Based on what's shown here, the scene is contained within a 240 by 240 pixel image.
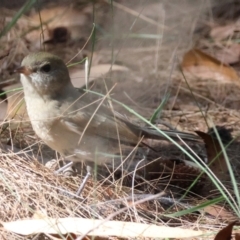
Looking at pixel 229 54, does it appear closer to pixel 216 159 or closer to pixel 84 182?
pixel 216 159

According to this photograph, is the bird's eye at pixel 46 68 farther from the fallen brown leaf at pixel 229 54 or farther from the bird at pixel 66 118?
the fallen brown leaf at pixel 229 54

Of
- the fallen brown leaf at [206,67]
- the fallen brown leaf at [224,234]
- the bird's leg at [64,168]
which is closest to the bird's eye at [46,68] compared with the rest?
the bird's leg at [64,168]

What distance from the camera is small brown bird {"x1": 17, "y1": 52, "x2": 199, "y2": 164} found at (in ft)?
10.1

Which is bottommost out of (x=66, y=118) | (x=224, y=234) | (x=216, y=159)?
(x=216, y=159)

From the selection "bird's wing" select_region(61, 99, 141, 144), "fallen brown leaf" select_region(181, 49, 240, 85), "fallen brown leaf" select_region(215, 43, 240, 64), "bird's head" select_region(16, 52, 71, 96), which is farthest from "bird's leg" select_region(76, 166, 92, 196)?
"fallen brown leaf" select_region(215, 43, 240, 64)

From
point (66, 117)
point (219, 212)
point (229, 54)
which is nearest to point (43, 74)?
point (66, 117)

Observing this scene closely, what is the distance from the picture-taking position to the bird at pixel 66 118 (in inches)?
121

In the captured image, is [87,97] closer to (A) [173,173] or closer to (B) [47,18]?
(A) [173,173]

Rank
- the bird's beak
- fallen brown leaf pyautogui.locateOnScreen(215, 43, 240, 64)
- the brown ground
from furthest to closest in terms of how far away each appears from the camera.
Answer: fallen brown leaf pyautogui.locateOnScreen(215, 43, 240, 64) → the bird's beak → the brown ground

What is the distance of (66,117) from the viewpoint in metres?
3.08

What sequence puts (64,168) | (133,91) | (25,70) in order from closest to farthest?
(25,70) → (64,168) → (133,91)

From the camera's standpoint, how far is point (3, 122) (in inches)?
129

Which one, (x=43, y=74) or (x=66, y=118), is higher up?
(x=43, y=74)

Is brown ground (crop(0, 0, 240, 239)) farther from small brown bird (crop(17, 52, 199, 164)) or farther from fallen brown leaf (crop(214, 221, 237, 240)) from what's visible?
fallen brown leaf (crop(214, 221, 237, 240))
